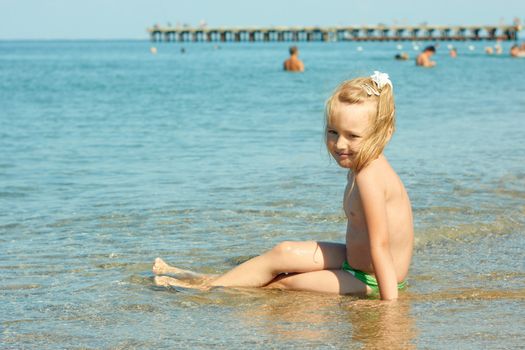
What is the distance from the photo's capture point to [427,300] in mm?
4109

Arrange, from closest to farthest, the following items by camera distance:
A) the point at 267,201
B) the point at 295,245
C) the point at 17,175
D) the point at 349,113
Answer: the point at 349,113, the point at 295,245, the point at 267,201, the point at 17,175

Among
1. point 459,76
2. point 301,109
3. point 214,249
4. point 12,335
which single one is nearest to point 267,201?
point 214,249

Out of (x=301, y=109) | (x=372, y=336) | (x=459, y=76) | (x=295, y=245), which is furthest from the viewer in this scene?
(x=459, y=76)

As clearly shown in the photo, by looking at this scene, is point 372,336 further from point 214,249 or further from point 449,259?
point 214,249

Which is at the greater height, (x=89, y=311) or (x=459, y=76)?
(x=89, y=311)

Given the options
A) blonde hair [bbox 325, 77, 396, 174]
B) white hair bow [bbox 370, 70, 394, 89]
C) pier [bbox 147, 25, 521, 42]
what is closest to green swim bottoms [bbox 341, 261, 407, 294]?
blonde hair [bbox 325, 77, 396, 174]

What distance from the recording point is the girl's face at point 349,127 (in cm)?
394

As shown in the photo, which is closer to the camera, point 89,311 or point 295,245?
point 89,311

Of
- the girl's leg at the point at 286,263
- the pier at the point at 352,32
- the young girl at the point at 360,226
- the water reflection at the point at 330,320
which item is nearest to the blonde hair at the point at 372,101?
the young girl at the point at 360,226

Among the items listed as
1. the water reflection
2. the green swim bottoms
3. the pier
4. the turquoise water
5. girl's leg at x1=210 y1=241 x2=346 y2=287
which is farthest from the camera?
the pier

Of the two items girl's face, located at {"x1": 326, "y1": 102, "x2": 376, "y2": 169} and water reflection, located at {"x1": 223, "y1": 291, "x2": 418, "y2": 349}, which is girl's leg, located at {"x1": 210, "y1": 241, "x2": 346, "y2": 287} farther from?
girl's face, located at {"x1": 326, "y1": 102, "x2": 376, "y2": 169}

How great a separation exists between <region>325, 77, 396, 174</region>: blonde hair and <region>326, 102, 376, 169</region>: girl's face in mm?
17

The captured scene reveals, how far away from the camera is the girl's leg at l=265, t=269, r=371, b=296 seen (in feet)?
13.7

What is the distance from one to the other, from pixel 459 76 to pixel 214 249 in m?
25.7
